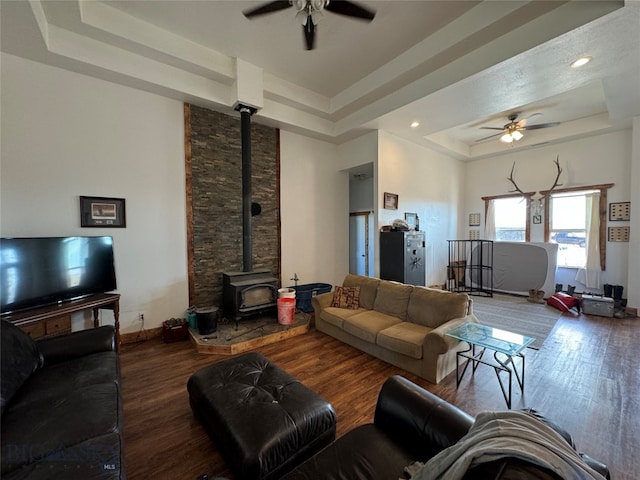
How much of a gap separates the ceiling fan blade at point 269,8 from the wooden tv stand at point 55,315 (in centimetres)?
344

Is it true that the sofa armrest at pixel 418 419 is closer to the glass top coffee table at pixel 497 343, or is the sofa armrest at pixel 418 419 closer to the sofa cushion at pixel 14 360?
the glass top coffee table at pixel 497 343

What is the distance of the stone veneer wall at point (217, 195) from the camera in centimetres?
402

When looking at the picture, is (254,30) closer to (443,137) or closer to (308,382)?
(308,382)

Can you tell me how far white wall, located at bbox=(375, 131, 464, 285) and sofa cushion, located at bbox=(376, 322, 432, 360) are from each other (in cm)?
226

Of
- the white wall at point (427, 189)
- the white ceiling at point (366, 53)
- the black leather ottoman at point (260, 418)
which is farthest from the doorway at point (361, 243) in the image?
the black leather ottoman at point (260, 418)

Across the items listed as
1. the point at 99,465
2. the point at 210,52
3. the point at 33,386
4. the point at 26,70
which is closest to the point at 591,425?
the point at 99,465

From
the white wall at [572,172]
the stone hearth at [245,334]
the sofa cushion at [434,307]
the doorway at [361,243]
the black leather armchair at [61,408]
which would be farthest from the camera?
the doorway at [361,243]

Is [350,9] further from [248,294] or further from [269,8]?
[248,294]

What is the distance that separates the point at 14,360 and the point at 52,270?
56.7 inches

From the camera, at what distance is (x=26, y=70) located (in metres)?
2.90

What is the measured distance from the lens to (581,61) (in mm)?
2922

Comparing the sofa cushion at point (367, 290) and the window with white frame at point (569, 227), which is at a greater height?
the window with white frame at point (569, 227)

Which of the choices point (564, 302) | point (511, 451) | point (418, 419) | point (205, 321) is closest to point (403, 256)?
point (564, 302)

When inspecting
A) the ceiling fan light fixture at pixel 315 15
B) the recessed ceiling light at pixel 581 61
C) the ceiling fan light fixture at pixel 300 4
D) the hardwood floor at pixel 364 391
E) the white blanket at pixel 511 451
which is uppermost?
the ceiling fan light fixture at pixel 300 4
